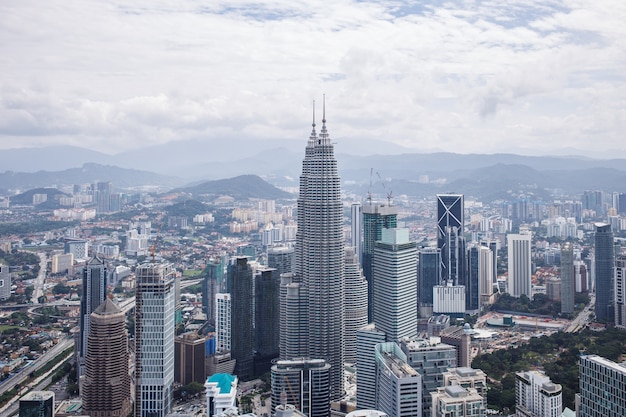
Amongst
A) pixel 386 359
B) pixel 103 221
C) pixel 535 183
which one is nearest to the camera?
pixel 386 359

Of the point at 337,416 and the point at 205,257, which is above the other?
the point at 205,257

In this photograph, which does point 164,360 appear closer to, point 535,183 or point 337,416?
point 337,416

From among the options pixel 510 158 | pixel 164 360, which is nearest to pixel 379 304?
pixel 164 360

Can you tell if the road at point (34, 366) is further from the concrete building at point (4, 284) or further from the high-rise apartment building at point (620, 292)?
the high-rise apartment building at point (620, 292)

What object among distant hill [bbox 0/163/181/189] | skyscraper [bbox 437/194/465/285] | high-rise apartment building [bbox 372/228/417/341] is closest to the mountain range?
distant hill [bbox 0/163/181/189]

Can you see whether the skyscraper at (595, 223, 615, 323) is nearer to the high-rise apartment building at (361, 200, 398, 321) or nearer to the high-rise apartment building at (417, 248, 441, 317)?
the high-rise apartment building at (417, 248, 441, 317)

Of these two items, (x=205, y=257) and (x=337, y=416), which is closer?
(x=337, y=416)

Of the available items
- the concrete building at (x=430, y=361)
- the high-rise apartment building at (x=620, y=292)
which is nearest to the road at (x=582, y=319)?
the high-rise apartment building at (x=620, y=292)
